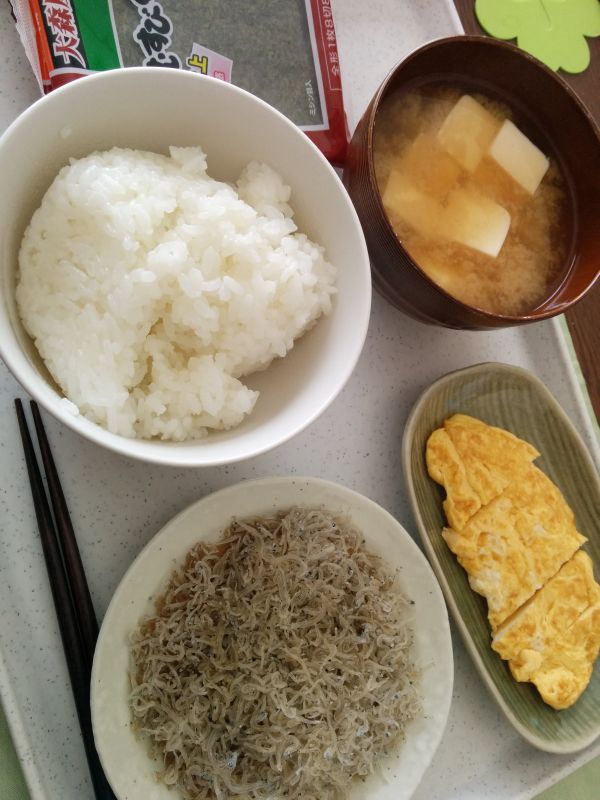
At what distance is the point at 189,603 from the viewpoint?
133 cm

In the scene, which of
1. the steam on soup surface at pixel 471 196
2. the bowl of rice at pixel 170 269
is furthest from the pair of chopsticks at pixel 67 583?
the steam on soup surface at pixel 471 196

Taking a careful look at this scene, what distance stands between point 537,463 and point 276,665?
2.75ft

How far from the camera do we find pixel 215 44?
1461 mm

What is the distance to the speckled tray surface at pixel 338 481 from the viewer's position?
1.25m

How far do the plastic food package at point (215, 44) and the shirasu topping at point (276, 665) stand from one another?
926mm

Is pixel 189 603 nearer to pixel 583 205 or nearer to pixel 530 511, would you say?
pixel 530 511

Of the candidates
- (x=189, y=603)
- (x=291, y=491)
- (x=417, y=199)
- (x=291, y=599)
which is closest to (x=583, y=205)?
(x=417, y=199)

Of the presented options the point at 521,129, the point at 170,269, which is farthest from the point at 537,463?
the point at 170,269

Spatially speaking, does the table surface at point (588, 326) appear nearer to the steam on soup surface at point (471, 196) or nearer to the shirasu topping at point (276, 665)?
the steam on soup surface at point (471, 196)

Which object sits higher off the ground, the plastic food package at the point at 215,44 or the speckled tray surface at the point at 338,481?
the plastic food package at the point at 215,44

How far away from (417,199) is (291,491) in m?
0.71

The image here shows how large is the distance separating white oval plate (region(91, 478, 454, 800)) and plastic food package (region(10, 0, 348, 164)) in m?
0.79

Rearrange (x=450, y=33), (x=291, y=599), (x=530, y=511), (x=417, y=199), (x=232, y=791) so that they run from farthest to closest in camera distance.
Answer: (x=450, y=33) < (x=530, y=511) < (x=417, y=199) < (x=291, y=599) < (x=232, y=791)

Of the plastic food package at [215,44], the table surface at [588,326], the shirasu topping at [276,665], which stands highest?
the plastic food package at [215,44]
